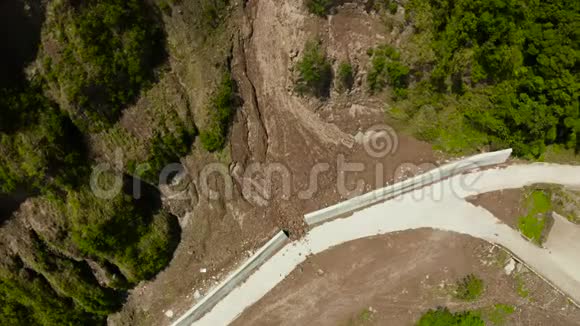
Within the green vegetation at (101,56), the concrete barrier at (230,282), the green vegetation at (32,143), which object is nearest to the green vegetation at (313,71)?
the green vegetation at (101,56)

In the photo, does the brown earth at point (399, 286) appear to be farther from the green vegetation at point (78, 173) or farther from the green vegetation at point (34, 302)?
the green vegetation at point (34, 302)

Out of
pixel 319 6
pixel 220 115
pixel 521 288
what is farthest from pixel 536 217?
pixel 220 115

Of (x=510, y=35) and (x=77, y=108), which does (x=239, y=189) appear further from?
(x=510, y=35)

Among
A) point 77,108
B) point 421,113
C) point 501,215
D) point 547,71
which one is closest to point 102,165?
point 77,108

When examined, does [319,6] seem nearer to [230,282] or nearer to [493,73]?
[493,73]

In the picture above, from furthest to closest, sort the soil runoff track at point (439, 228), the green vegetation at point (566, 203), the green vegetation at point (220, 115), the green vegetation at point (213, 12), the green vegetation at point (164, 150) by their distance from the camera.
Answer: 1. the green vegetation at point (566, 203)
2. the soil runoff track at point (439, 228)
3. the green vegetation at point (220, 115)
4. the green vegetation at point (164, 150)
5. the green vegetation at point (213, 12)
